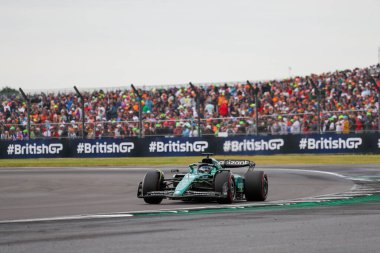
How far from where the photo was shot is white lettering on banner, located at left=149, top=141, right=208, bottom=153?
3512 cm

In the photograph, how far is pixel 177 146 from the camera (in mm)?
35594

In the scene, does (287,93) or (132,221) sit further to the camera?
(287,93)

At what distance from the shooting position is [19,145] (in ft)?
126

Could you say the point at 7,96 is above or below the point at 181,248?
above

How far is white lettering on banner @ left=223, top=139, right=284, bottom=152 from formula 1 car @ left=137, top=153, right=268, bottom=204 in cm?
1902

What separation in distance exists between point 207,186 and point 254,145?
64.7 ft

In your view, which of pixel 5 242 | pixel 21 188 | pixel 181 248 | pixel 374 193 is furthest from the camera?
pixel 21 188

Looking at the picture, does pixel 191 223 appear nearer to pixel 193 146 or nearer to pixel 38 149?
pixel 193 146

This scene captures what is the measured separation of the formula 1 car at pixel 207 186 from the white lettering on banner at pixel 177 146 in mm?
19837

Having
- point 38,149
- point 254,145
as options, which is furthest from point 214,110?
point 38,149

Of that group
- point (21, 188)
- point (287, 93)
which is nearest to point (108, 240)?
point (21, 188)

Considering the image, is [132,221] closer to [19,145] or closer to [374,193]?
[374,193]

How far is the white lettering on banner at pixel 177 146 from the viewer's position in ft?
115

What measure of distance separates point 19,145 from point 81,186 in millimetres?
18516
